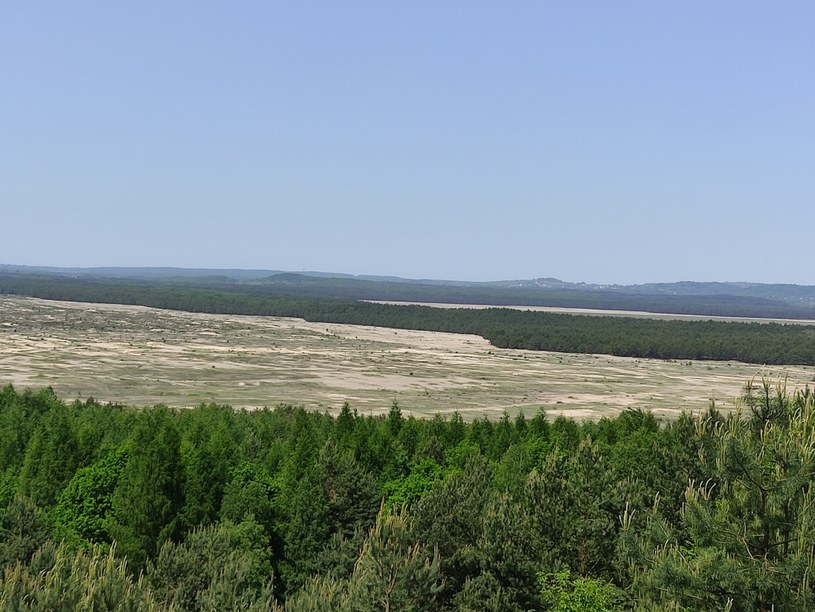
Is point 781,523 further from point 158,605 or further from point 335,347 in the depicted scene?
point 335,347

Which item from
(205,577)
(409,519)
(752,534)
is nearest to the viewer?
(752,534)

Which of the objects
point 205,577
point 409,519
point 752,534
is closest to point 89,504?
point 205,577

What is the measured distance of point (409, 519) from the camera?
32.6m

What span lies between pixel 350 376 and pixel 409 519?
4192 inches

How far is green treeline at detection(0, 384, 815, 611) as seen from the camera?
21172mm

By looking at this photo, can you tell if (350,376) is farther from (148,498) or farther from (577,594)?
(577,594)

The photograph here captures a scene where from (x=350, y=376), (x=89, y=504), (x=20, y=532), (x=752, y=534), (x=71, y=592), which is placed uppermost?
(x=752, y=534)

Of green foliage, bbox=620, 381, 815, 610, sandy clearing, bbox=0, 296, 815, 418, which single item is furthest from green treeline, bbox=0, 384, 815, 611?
sandy clearing, bbox=0, 296, 815, 418

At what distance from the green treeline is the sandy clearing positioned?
50.6 m

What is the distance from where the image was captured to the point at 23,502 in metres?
34.2

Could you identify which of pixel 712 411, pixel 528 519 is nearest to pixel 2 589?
pixel 528 519

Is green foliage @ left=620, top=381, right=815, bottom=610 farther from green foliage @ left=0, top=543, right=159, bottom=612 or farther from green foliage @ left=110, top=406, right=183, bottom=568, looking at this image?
green foliage @ left=110, top=406, right=183, bottom=568

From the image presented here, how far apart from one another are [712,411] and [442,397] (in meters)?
87.8

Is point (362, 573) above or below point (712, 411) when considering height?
below
